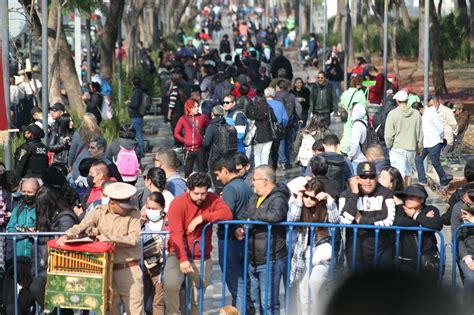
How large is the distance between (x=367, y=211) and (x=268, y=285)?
3.03ft

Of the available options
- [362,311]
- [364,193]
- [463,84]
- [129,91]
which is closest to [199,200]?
[364,193]

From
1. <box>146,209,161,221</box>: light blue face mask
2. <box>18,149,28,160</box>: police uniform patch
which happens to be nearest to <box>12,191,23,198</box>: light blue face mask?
<box>146,209,161,221</box>: light blue face mask

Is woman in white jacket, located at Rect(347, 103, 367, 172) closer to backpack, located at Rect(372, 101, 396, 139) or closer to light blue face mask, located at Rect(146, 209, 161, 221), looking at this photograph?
backpack, located at Rect(372, 101, 396, 139)

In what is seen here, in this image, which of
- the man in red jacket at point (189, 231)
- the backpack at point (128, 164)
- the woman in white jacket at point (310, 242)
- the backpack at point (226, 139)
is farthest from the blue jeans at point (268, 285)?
the backpack at point (226, 139)

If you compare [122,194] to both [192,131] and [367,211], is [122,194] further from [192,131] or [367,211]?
[192,131]

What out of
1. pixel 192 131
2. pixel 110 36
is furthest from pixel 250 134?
pixel 110 36

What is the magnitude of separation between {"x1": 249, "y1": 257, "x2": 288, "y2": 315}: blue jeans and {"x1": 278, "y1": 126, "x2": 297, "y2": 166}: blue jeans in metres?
11.3

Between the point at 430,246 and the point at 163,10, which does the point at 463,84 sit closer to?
the point at 430,246

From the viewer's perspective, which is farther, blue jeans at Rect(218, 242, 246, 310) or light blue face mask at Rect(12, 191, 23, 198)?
light blue face mask at Rect(12, 191, 23, 198)

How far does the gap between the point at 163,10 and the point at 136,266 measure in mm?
66250

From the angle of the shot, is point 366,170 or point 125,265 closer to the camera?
point 125,265

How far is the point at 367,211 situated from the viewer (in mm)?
8008

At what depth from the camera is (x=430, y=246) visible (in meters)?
7.50

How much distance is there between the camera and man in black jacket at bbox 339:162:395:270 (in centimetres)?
750
